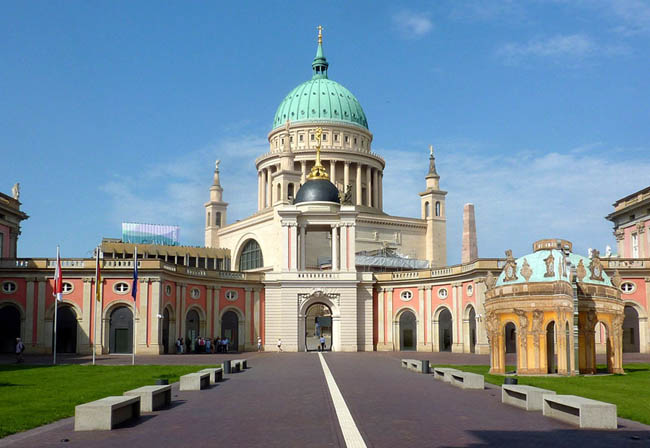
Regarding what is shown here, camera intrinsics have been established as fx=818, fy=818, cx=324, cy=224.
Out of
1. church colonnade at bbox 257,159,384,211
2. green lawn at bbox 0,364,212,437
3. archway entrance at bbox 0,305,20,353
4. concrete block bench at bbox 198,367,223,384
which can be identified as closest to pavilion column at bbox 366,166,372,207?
church colonnade at bbox 257,159,384,211

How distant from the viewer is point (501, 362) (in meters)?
36.7

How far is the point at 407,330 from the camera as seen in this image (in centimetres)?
7869

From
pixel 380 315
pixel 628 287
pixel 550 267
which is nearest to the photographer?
pixel 550 267

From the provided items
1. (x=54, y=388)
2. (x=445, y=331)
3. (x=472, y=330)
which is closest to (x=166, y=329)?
(x=445, y=331)

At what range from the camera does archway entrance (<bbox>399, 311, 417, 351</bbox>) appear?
78250 millimetres

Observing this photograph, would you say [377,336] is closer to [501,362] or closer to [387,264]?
[387,264]

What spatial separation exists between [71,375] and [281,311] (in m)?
39.8

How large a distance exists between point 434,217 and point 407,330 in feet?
110

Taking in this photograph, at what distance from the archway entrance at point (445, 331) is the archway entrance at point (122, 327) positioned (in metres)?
27.7

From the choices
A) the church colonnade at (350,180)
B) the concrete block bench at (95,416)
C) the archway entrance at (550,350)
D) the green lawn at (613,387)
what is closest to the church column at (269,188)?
the church colonnade at (350,180)

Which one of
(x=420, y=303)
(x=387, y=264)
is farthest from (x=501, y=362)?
(x=387, y=264)

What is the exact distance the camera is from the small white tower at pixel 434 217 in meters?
109

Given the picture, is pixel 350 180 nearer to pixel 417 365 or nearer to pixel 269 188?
pixel 269 188

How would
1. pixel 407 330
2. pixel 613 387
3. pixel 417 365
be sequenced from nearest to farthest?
pixel 613 387, pixel 417 365, pixel 407 330
